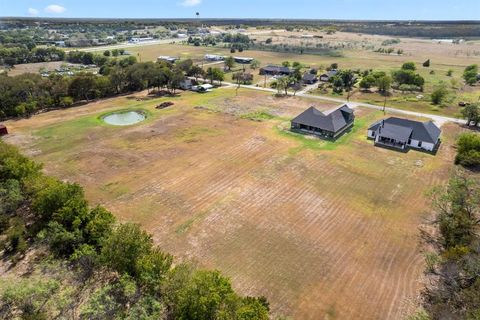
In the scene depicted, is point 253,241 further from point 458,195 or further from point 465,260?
point 458,195

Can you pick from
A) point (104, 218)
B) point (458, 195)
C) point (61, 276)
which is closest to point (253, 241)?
point (104, 218)

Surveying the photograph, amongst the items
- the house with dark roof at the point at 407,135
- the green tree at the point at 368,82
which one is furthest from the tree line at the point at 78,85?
the house with dark roof at the point at 407,135

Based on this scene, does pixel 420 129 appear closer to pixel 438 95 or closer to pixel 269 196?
pixel 438 95

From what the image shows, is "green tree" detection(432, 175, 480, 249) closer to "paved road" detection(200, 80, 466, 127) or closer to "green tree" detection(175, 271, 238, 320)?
"green tree" detection(175, 271, 238, 320)

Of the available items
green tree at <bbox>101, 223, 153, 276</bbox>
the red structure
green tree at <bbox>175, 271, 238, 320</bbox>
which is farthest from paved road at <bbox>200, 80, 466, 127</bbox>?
green tree at <bbox>101, 223, 153, 276</bbox>

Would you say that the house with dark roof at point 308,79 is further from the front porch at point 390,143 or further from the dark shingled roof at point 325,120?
the front porch at point 390,143

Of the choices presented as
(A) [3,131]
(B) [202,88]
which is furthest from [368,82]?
(A) [3,131]
